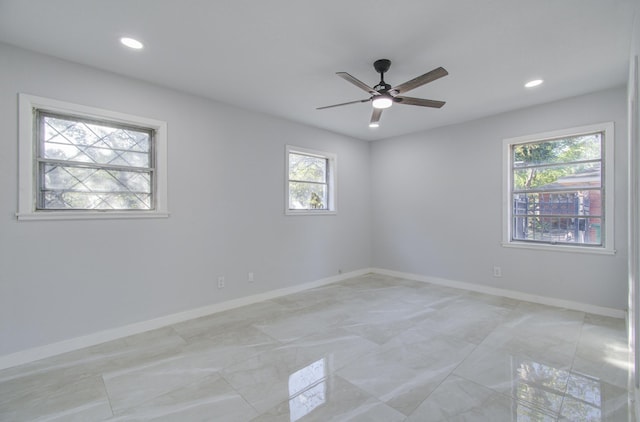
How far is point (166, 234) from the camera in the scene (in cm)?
335

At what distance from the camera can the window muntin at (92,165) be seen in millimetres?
2725

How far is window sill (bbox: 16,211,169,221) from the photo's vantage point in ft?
8.48

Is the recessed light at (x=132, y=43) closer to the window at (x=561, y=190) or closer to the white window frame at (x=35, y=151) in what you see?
the white window frame at (x=35, y=151)

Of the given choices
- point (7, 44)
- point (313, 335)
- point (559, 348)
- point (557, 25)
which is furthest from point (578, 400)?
point (7, 44)

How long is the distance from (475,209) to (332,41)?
3.52m

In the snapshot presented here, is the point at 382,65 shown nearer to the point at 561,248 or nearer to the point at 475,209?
the point at 475,209

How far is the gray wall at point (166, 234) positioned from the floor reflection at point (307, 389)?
189 cm

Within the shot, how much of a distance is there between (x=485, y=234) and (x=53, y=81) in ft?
18.4

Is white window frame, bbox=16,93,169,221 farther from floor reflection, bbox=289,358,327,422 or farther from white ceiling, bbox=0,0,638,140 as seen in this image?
floor reflection, bbox=289,358,327,422

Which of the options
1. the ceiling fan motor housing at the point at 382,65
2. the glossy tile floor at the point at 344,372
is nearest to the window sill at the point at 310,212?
the glossy tile floor at the point at 344,372

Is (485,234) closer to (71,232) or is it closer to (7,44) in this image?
(71,232)

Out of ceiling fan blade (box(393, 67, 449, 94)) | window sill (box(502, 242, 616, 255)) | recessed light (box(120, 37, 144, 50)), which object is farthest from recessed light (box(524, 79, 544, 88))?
recessed light (box(120, 37, 144, 50))

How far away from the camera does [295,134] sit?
4719mm

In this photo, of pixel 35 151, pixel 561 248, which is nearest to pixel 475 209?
pixel 561 248
